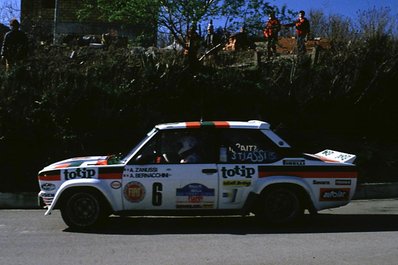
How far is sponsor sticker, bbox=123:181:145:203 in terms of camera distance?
26.8 ft

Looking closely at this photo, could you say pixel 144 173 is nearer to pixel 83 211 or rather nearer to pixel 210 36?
pixel 83 211

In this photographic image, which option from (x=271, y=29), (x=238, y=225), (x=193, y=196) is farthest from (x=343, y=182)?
(x=271, y=29)

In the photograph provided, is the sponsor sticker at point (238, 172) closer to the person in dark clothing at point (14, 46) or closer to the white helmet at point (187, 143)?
the white helmet at point (187, 143)

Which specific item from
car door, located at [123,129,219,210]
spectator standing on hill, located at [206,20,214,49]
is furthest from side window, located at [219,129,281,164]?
spectator standing on hill, located at [206,20,214,49]

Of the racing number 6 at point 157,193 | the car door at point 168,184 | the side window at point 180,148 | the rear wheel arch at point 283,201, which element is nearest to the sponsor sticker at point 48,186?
the car door at point 168,184

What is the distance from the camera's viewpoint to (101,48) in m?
16.8

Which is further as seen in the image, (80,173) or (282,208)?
(282,208)

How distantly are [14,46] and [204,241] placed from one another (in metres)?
9.61

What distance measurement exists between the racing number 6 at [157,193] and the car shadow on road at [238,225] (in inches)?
18.0

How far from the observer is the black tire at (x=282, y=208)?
8.36m

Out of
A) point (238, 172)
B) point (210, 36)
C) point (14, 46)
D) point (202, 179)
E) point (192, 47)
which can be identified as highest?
point (210, 36)

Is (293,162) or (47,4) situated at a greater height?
(47,4)

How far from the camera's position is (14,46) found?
1480cm

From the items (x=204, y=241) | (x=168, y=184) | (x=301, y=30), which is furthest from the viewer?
(x=301, y=30)
